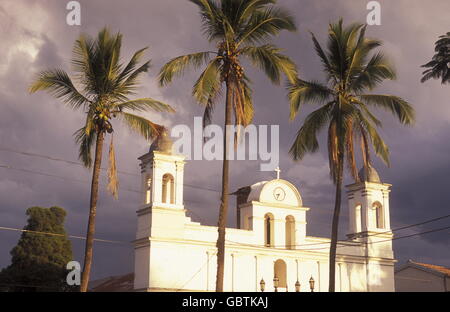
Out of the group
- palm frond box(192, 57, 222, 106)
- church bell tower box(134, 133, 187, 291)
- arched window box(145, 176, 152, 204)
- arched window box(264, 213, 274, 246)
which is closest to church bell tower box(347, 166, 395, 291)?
arched window box(264, 213, 274, 246)

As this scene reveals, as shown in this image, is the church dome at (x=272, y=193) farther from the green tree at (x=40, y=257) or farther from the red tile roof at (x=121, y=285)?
the green tree at (x=40, y=257)

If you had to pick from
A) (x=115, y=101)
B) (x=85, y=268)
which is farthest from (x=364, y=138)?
(x=85, y=268)

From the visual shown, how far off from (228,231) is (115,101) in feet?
75.5

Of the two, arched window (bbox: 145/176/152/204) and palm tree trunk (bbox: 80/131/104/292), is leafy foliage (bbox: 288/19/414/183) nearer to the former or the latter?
palm tree trunk (bbox: 80/131/104/292)

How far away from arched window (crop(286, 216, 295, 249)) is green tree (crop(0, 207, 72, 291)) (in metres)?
16.5

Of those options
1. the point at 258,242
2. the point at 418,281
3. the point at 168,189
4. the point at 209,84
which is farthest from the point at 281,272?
the point at 209,84

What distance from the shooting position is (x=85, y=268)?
70.3 ft

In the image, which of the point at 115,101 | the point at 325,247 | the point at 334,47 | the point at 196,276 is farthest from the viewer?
the point at 325,247

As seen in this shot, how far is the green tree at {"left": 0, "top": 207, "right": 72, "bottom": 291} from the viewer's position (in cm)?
4834

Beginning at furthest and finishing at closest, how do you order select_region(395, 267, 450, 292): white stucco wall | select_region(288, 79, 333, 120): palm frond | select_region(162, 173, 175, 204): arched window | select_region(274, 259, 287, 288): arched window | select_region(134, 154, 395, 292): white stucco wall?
select_region(395, 267, 450, 292): white stucco wall → select_region(274, 259, 287, 288): arched window → select_region(162, 173, 175, 204): arched window → select_region(134, 154, 395, 292): white stucco wall → select_region(288, 79, 333, 120): palm frond

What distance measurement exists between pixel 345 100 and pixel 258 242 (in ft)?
67.7

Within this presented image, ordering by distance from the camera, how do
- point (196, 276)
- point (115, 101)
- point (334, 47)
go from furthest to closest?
point (196, 276), point (334, 47), point (115, 101)
